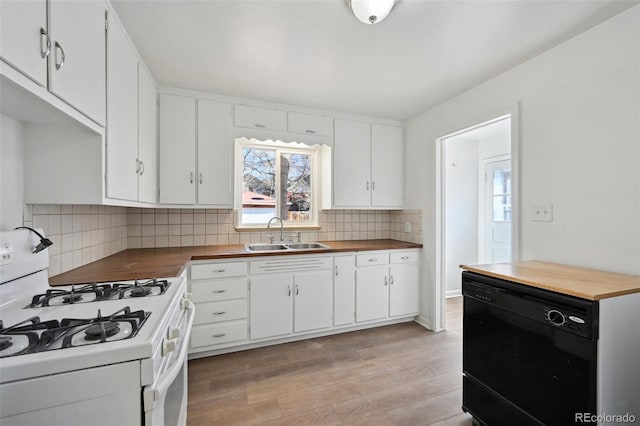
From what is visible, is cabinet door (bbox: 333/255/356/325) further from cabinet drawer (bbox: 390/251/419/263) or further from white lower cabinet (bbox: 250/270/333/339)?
cabinet drawer (bbox: 390/251/419/263)

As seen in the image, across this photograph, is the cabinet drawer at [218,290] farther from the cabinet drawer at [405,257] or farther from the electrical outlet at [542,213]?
the electrical outlet at [542,213]

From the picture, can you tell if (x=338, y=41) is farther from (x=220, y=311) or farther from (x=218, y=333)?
(x=218, y=333)

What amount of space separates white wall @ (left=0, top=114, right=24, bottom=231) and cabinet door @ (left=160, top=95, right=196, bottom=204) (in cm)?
112

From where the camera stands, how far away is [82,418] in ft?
2.32

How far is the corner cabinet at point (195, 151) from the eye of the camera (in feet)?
7.83

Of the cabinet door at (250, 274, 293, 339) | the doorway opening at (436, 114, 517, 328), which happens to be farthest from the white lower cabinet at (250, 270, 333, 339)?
the doorway opening at (436, 114, 517, 328)

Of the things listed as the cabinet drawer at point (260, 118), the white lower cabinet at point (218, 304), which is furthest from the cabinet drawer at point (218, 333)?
the cabinet drawer at point (260, 118)

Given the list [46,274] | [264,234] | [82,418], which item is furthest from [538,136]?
[46,274]

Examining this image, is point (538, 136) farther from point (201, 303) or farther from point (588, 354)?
point (201, 303)

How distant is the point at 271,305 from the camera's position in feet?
8.04

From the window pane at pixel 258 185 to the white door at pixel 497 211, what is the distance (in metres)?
3.18

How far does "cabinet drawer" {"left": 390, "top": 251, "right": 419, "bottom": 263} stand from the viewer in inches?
115

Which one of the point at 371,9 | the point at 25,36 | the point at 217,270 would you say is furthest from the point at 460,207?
the point at 25,36

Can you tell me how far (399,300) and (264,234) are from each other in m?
1.63
